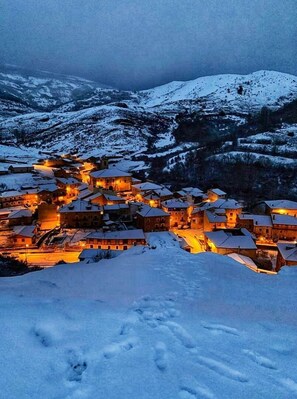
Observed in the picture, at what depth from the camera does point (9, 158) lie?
66.4m

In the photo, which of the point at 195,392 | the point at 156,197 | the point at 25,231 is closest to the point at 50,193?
the point at 25,231

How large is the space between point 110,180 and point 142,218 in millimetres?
19759

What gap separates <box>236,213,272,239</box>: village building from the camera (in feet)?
115

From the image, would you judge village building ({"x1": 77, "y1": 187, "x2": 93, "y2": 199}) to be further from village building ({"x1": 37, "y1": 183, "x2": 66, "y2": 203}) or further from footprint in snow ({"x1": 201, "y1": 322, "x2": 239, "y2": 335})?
footprint in snow ({"x1": 201, "y1": 322, "x2": 239, "y2": 335})

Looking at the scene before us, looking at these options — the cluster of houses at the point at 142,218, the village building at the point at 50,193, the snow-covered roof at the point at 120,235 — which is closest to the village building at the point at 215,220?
the cluster of houses at the point at 142,218

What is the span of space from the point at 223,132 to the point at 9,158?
223 feet

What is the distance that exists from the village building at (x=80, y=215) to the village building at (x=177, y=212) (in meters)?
9.43

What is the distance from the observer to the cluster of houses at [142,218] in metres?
29.3

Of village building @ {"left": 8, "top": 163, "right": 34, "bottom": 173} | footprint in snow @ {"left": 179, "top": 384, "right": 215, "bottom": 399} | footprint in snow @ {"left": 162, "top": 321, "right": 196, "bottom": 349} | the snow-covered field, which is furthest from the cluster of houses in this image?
footprint in snow @ {"left": 179, "top": 384, "right": 215, "bottom": 399}

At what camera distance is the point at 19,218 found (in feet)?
113

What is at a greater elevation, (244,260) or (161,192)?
(161,192)

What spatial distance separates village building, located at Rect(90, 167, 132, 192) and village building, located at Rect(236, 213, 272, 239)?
24553mm

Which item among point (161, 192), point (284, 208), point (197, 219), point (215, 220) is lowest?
point (197, 219)

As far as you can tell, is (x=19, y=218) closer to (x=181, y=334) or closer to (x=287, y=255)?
(x=287, y=255)
